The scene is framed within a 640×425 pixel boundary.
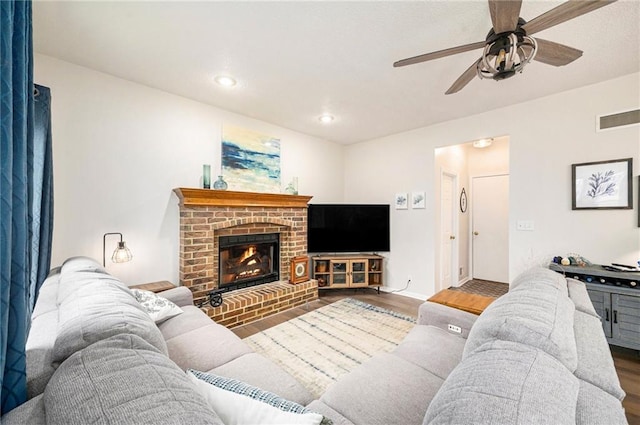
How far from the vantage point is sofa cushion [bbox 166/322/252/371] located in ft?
4.78

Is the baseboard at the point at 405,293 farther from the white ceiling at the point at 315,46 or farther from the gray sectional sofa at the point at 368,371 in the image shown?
the white ceiling at the point at 315,46

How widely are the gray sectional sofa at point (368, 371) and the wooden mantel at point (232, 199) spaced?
1.26m

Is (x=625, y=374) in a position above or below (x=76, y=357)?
below

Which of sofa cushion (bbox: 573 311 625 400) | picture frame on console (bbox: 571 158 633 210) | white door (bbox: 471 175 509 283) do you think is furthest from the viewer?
white door (bbox: 471 175 509 283)

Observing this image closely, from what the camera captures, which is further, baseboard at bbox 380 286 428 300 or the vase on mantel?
baseboard at bbox 380 286 428 300

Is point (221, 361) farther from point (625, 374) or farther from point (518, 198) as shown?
point (518, 198)

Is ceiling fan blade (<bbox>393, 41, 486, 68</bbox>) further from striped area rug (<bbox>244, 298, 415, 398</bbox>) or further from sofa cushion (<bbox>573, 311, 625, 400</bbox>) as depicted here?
striped area rug (<bbox>244, 298, 415, 398</bbox>)

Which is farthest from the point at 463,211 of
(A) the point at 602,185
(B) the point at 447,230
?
(A) the point at 602,185

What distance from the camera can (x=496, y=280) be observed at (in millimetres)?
4820

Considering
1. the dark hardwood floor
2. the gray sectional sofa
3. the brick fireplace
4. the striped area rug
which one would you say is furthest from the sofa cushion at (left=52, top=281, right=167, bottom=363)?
the dark hardwood floor

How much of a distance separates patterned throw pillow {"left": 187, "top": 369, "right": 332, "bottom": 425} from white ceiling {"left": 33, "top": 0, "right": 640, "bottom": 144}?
6.65 feet

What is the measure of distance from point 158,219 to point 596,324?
11.2ft

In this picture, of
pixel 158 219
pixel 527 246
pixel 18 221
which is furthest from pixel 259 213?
pixel 527 246

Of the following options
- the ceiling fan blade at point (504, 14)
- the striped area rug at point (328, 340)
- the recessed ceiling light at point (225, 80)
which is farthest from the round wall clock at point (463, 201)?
the recessed ceiling light at point (225, 80)
